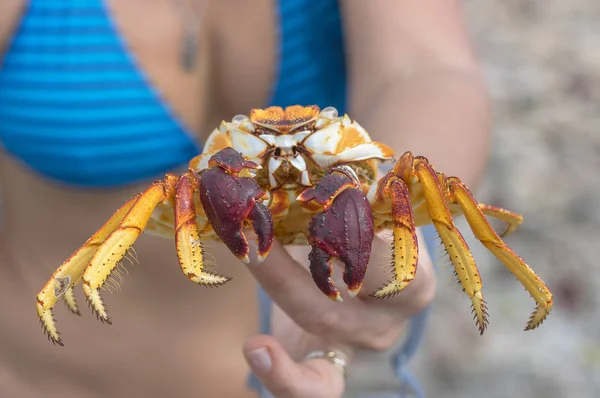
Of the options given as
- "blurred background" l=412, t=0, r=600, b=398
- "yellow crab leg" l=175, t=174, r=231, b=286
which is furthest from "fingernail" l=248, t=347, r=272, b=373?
"blurred background" l=412, t=0, r=600, b=398

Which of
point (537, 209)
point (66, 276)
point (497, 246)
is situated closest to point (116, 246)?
point (66, 276)

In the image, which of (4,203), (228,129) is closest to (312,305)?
(228,129)

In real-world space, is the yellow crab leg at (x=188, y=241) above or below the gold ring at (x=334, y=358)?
below

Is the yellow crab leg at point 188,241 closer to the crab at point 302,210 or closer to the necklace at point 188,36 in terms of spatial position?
the crab at point 302,210

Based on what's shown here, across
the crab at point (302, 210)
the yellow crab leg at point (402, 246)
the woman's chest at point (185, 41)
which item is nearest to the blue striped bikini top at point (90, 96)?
the woman's chest at point (185, 41)

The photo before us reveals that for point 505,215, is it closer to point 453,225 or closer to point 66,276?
point 453,225

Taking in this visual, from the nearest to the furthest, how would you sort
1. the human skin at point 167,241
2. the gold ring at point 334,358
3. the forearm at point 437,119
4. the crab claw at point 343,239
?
1. the crab claw at point 343,239
2. the gold ring at point 334,358
3. the forearm at point 437,119
4. the human skin at point 167,241
